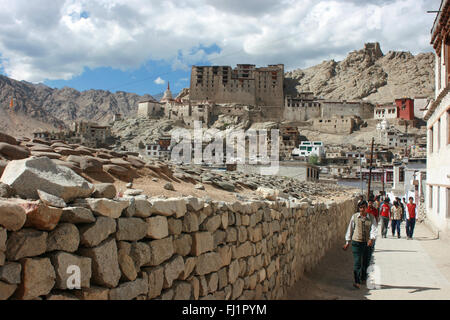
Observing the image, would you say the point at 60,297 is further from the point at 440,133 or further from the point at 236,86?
the point at 236,86

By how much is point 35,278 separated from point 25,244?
0.70ft

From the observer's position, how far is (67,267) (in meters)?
2.63

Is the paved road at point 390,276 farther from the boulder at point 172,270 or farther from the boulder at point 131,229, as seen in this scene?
the boulder at point 131,229

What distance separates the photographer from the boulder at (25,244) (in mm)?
2340

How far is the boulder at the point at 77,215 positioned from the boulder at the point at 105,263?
211 mm

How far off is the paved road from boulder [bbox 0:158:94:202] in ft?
16.7

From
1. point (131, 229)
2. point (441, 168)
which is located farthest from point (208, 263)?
point (441, 168)

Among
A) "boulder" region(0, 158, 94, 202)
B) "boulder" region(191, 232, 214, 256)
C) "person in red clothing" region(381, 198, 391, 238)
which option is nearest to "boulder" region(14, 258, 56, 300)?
"boulder" region(0, 158, 94, 202)

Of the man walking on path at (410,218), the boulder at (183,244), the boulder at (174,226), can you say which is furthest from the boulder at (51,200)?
the man walking on path at (410,218)

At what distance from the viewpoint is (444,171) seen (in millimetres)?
15070

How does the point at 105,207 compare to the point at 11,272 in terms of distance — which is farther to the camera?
the point at 105,207

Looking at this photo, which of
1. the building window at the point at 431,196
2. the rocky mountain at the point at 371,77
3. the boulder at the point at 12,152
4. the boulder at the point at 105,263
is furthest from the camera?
the rocky mountain at the point at 371,77

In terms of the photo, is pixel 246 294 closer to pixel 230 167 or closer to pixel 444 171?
pixel 444 171
